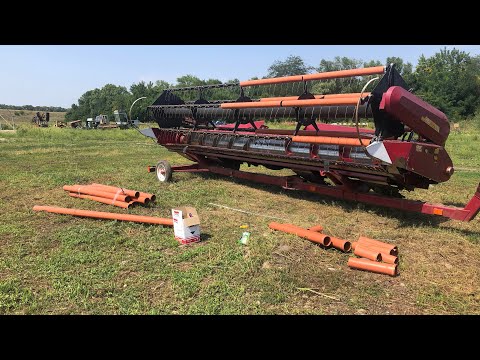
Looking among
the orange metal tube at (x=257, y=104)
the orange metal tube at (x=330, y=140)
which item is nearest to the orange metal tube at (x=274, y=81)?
the orange metal tube at (x=257, y=104)

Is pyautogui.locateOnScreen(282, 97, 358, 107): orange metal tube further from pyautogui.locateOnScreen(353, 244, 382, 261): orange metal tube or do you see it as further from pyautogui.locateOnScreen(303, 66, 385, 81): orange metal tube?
pyautogui.locateOnScreen(353, 244, 382, 261): orange metal tube

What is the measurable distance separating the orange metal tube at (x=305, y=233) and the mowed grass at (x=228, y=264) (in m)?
0.09

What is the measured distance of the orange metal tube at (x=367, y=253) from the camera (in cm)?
407

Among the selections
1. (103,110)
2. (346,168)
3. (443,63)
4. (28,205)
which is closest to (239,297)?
(346,168)

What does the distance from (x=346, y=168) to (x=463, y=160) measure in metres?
10.3

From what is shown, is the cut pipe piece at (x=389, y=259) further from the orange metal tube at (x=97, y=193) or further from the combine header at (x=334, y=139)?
the orange metal tube at (x=97, y=193)

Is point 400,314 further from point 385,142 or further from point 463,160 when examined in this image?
point 463,160

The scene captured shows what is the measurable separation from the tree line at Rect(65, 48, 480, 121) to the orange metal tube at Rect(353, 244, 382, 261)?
113 inches

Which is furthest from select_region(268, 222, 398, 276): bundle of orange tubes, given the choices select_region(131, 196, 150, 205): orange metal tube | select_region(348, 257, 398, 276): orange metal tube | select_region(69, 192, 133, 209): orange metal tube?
select_region(69, 192, 133, 209): orange metal tube

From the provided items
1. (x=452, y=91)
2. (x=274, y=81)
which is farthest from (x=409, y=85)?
(x=274, y=81)

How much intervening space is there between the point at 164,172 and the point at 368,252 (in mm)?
5774

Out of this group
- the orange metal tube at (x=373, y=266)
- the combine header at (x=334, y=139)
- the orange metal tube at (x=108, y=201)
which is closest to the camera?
the orange metal tube at (x=373, y=266)
